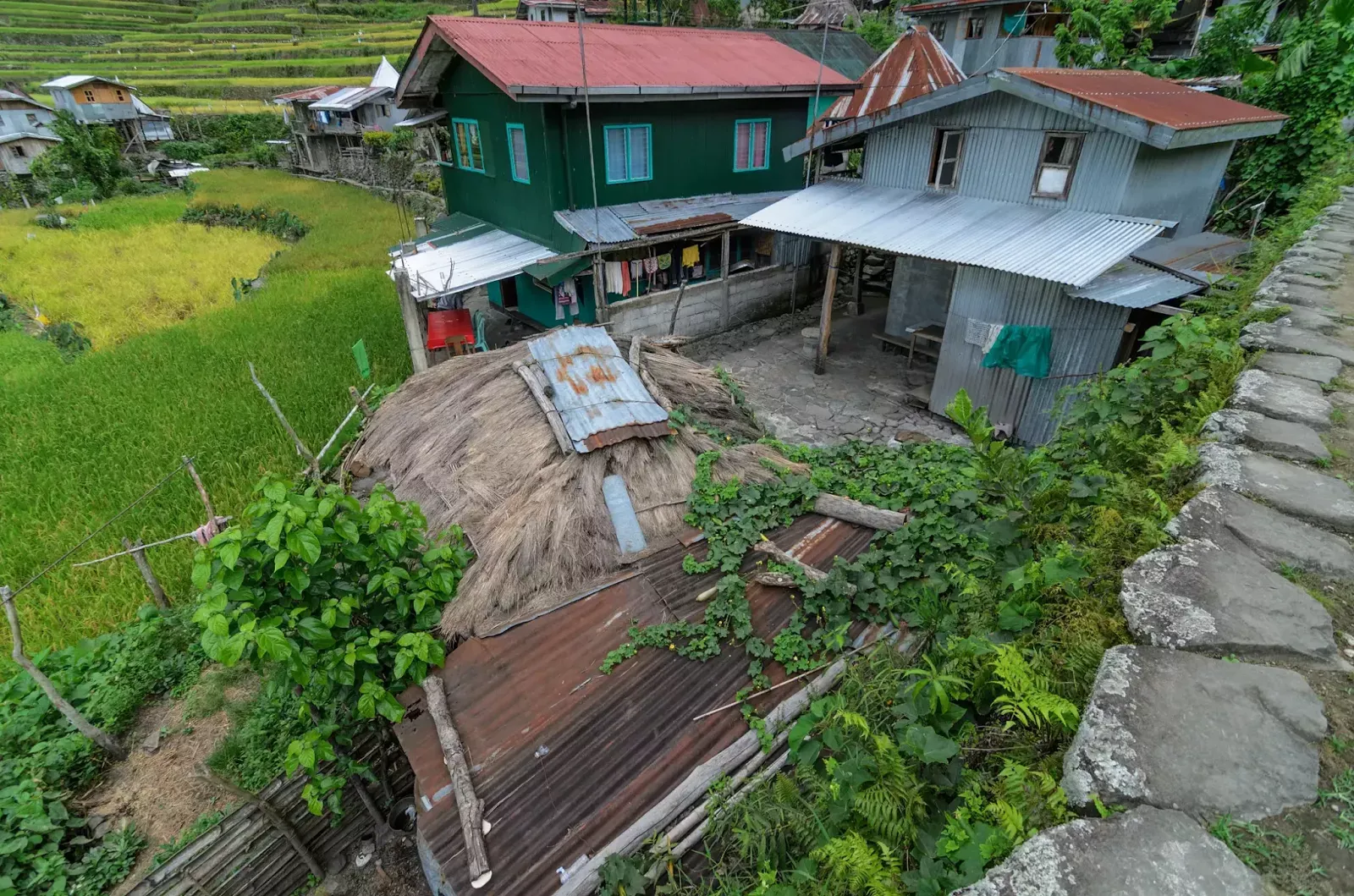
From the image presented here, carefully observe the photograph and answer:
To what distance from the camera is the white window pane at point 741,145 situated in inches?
703

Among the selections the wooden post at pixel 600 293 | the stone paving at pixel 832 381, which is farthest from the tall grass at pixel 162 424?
the stone paving at pixel 832 381

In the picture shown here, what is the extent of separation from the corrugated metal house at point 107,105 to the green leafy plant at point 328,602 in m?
54.2

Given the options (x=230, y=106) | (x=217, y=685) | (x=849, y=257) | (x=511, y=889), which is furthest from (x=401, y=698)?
(x=230, y=106)

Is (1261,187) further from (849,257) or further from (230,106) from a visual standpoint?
(230,106)

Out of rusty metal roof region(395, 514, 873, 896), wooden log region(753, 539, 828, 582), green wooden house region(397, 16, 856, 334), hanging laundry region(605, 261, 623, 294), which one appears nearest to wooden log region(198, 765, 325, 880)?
rusty metal roof region(395, 514, 873, 896)

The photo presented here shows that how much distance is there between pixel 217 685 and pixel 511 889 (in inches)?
233

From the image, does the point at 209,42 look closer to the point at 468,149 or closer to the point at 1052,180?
the point at 468,149

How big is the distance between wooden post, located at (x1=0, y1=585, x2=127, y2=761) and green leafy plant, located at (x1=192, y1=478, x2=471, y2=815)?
101 inches

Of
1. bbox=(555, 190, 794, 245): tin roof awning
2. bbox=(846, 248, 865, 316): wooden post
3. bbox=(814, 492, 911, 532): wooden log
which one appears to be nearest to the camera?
bbox=(814, 492, 911, 532): wooden log

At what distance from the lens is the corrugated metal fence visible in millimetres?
5328

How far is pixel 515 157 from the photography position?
1580cm

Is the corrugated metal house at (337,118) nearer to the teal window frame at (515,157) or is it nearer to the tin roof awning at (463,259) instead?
the tin roof awning at (463,259)

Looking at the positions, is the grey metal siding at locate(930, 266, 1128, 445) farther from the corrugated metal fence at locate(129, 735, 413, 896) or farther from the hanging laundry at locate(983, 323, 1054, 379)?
the corrugated metal fence at locate(129, 735, 413, 896)

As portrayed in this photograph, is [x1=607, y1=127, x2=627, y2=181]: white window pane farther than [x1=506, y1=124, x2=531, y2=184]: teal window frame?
Yes
